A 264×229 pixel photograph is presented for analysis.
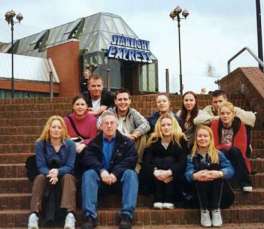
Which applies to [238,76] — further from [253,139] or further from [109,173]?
[109,173]

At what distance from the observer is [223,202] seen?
509cm

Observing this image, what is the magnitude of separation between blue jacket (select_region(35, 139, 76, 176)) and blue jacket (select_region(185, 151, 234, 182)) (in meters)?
1.22

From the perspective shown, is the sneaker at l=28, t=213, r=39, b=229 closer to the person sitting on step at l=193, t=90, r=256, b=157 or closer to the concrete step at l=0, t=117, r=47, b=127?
the person sitting on step at l=193, t=90, r=256, b=157

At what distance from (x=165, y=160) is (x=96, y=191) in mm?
856

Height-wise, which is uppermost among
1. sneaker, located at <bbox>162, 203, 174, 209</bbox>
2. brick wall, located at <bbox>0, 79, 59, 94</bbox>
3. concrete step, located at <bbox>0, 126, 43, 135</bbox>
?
brick wall, located at <bbox>0, 79, 59, 94</bbox>

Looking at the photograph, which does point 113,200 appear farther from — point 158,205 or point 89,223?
point 89,223

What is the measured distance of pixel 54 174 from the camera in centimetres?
501

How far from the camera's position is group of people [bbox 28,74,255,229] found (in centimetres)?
495

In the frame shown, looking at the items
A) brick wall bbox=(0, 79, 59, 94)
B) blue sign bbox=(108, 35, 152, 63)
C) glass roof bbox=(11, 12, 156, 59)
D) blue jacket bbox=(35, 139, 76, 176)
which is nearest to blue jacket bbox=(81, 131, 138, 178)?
blue jacket bbox=(35, 139, 76, 176)

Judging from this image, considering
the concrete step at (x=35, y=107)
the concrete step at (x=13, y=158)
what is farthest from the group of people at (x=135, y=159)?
the concrete step at (x=35, y=107)

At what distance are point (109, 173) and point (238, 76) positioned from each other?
603 cm

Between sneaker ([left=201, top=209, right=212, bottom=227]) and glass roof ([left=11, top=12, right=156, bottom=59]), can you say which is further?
glass roof ([left=11, top=12, right=156, bottom=59])

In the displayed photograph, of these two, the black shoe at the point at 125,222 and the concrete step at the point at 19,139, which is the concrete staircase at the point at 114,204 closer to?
the concrete step at the point at 19,139

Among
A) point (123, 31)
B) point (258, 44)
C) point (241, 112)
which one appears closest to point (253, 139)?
point (241, 112)
